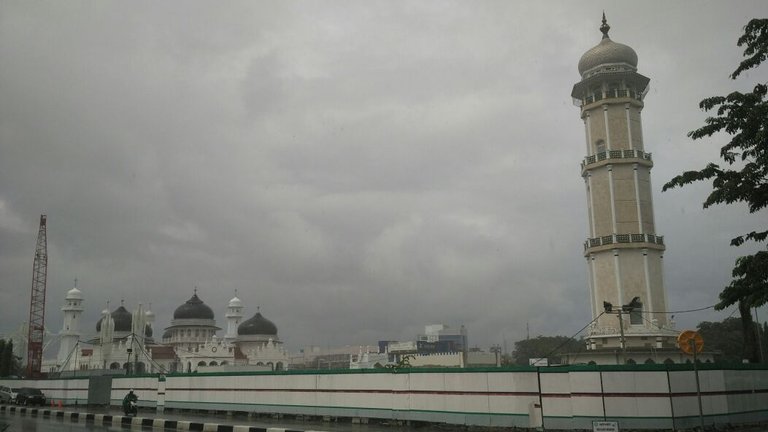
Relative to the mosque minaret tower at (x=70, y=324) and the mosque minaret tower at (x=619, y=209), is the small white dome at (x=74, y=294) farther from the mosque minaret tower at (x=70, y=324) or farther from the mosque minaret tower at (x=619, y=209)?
the mosque minaret tower at (x=619, y=209)

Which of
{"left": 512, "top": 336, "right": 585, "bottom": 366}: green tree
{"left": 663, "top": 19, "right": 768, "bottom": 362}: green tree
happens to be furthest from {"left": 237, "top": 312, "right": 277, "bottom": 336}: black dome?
{"left": 663, "top": 19, "right": 768, "bottom": 362}: green tree

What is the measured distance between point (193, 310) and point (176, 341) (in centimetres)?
576

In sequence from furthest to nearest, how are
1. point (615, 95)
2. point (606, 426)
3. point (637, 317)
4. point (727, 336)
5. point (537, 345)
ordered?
point (537, 345)
point (727, 336)
point (615, 95)
point (637, 317)
point (606, 426)

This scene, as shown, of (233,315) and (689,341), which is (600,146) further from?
(233,315)

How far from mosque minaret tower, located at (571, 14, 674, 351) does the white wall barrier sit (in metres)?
23.7

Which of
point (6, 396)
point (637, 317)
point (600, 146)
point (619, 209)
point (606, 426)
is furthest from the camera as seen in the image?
point (600, 146)

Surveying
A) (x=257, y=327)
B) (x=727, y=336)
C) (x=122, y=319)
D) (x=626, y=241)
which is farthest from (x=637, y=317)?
(x=122, y=319)

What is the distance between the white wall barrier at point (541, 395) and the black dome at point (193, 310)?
3331 inches

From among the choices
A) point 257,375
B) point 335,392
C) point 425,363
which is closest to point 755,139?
point 335,392

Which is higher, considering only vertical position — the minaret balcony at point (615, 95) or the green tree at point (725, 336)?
the minaret balcony at point (615, 95)

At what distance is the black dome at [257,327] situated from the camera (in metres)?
106

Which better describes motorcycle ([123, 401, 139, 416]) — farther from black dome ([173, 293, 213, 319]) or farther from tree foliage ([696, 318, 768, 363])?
black dome ([173, 293, 213, 319])

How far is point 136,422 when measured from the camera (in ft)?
89.1

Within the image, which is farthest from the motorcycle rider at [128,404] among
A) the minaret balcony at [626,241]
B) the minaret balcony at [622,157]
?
the minaret balcony at [622,157]
